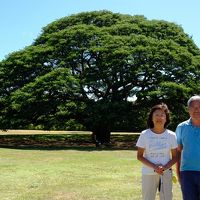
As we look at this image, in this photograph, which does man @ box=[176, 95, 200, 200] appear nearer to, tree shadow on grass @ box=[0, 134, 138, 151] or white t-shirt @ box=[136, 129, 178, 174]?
white t-shirt @ box=[136, 129, 178, 174]

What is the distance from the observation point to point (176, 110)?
29.2 m

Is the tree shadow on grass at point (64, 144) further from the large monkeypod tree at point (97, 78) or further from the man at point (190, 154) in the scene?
the man at point (190, 154)

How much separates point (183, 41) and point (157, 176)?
2710cm

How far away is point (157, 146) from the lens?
609cm

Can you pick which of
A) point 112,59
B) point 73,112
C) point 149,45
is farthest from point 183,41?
point 73,112

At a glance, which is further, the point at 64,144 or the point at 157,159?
the point at 64,144

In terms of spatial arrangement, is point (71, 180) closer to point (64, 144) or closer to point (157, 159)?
point (157, 159)

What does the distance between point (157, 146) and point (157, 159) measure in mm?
163

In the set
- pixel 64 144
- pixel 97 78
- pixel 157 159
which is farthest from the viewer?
pixel 64 144

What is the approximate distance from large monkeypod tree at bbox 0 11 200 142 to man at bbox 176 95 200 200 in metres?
20.4

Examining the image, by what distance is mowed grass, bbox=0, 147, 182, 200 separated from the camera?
32.8 feet

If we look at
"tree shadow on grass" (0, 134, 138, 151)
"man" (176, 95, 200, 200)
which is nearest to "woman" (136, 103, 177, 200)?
"man" (176, 95, 200, 200)

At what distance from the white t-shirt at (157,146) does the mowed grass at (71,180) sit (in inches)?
147

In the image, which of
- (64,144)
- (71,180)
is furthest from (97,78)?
(71,180)
